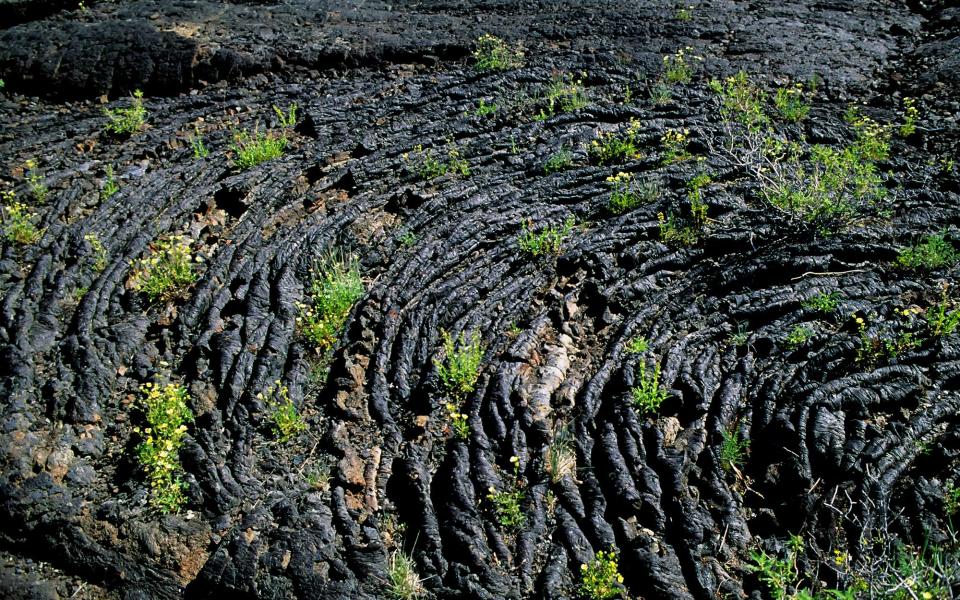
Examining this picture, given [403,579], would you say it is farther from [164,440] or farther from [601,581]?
[164,440]

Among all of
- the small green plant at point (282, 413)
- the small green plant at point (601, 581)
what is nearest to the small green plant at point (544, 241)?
the small green plant at point (282, 413)

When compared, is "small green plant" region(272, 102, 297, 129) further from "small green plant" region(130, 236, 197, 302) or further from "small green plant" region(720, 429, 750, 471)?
"small green plant" region(720, 429, 750, 471)

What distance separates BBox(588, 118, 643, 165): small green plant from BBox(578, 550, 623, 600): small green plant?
473 centimetres

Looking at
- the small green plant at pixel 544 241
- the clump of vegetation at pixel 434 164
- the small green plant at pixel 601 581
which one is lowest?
the small green plant at pixel 601 581

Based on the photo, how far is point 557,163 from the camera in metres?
7.72

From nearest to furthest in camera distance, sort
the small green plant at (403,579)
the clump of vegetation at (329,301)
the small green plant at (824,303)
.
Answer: the small green plant at (403,579)
the small green plant at (824,303)
the clump of vegetation at (329,301)

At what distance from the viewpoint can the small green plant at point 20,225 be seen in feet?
22.6

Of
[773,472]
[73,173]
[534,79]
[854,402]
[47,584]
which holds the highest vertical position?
[534,79]

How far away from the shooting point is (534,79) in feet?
30.1

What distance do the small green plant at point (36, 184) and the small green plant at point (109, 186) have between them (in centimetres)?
57

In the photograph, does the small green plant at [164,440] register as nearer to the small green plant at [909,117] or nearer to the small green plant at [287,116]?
the small green plant at [287,116]

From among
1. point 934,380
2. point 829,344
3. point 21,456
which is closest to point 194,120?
point 21,456

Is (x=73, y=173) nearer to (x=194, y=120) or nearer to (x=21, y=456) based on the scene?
(x=194, y=120)

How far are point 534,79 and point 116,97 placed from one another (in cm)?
559
